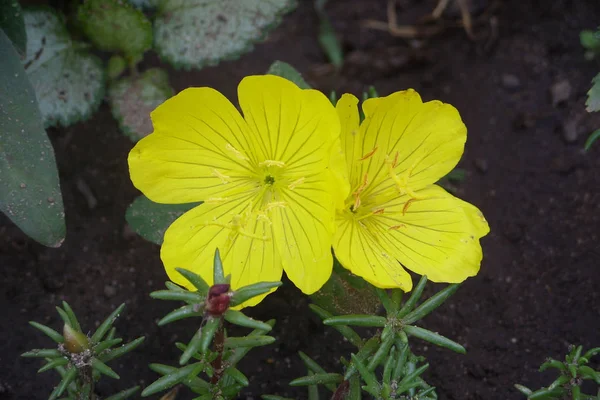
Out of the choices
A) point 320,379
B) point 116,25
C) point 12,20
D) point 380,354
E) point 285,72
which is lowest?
point 320,379

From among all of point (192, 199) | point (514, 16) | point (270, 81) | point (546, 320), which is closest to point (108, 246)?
point (192, 199)

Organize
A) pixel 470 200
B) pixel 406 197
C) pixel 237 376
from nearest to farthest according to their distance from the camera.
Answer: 1. pixel 237 376
2. pixel 406 197
3. pixel 470 200

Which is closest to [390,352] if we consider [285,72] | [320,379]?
[320,379]

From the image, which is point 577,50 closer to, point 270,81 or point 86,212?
point 270,81

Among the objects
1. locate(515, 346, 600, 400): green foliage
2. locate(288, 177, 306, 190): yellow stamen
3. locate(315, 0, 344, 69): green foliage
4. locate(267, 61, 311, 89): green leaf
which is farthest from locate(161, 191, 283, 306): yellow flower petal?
locate(315, 0, 344, 69): green foliage

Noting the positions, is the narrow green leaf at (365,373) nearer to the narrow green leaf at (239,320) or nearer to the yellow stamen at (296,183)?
the narrow green leaf at (239,320)

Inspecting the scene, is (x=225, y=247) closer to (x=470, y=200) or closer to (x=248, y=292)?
(x=248, y=292)

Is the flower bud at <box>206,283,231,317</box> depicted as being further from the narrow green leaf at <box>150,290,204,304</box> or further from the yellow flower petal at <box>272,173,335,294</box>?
the yellow flower petal at <box>272,173,335,294</box>
